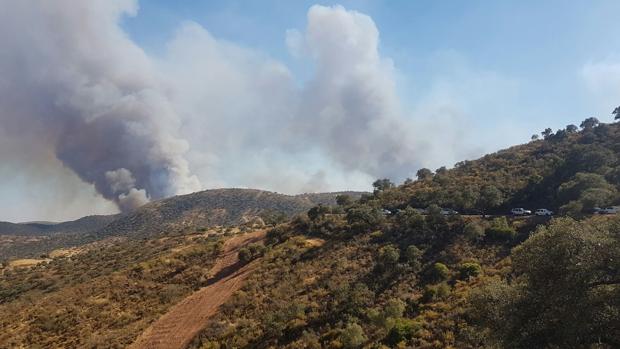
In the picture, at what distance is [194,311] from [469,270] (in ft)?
82.9

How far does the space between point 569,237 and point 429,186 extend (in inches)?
2587

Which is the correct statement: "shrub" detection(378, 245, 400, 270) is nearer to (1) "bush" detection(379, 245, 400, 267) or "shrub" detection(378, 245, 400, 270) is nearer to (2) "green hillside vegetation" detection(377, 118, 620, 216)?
(1) "bush" detection(379, 245, 400, 267)

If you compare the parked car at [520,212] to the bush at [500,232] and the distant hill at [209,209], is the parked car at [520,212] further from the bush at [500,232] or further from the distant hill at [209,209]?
the distant hill at [209,209]

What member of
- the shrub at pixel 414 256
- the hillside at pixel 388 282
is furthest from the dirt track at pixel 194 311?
the shrub at pixel 414 256

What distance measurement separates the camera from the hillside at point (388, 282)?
14.5 metres

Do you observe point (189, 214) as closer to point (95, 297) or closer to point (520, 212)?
point (95, 297)

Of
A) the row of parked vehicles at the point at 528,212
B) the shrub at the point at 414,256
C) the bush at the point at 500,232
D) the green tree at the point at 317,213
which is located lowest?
the shrub at the point at 414,256

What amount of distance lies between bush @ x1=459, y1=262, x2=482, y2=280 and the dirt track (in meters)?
21.7

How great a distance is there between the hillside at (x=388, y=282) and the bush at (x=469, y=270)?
128 millimetres

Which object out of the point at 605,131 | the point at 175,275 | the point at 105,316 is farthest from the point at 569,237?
the point at 605,131

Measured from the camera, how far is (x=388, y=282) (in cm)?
3631

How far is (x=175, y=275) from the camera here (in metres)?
47.5

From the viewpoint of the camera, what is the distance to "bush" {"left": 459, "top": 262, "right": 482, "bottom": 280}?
34.8 meters

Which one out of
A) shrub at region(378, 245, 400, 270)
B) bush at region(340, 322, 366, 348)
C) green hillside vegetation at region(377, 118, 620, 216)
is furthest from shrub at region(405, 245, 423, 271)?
green hillside vegetation at region(377, 118, 620, 216)
